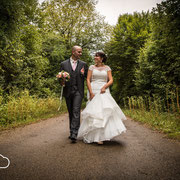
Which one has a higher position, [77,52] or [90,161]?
[77,52]

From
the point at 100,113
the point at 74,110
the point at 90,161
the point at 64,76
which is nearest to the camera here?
the point at 90,161

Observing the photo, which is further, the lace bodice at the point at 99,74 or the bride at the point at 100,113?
the lace bodice at the point at 99,74

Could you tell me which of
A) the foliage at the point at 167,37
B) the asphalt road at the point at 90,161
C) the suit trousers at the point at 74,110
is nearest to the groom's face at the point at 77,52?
the suit trousers at the point at 74,110

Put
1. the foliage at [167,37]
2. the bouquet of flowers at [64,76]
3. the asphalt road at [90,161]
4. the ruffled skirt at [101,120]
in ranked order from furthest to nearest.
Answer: the foliage at [167,37]
the bouquet of flowers at [64,76]
the ruffled skirt at [101,120]
the asphalt road at [90,161]

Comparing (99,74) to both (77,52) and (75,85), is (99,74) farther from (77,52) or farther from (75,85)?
(77,52)

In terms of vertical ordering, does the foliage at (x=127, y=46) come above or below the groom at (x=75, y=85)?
above

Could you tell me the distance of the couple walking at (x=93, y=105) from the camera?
415 centimetres

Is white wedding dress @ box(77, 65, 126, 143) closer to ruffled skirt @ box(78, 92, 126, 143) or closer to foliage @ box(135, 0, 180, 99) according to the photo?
ruffled skirt @ box(78, 92, 126, 143)

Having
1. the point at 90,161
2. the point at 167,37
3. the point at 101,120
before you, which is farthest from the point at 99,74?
the point at 167,37

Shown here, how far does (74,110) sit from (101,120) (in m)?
0.83

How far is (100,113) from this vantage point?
413 cm

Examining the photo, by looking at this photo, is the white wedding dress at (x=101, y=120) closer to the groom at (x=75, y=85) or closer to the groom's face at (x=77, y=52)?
the groom at (x=75, y=85)

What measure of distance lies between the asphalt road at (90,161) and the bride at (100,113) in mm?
314

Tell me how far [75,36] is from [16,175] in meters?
23.7
